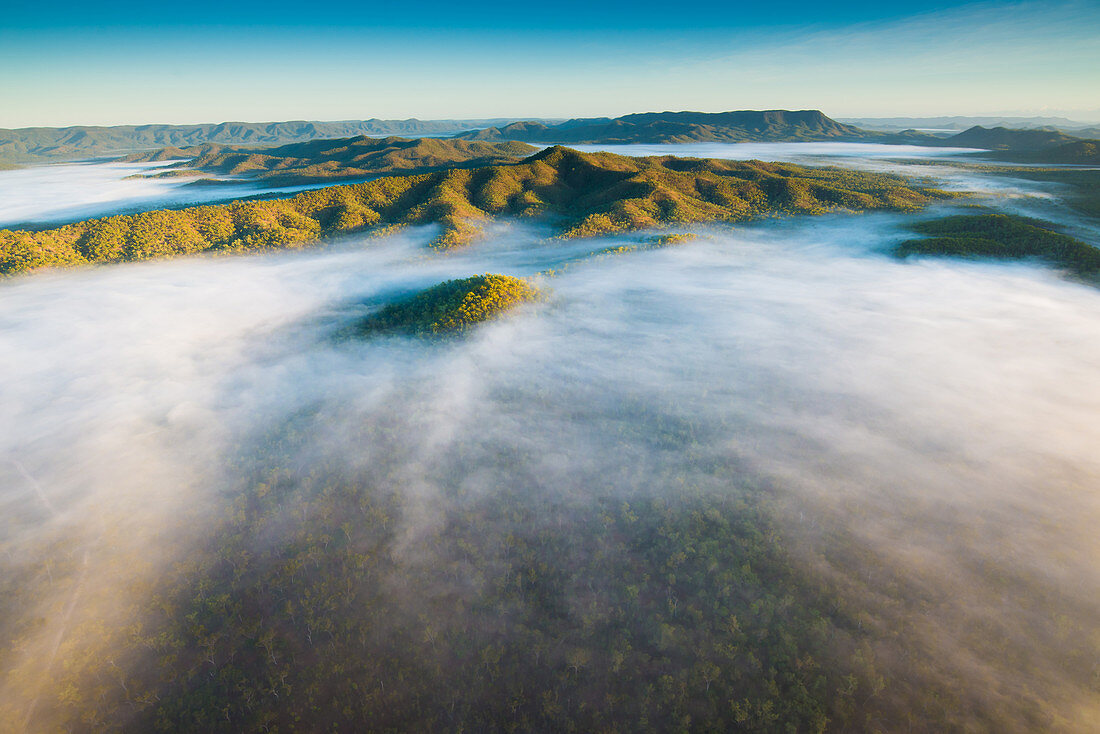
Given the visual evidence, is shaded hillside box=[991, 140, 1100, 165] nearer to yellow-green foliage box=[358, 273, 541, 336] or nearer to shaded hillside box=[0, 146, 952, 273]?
shaded hillside box=[0, 146, 952, 273]

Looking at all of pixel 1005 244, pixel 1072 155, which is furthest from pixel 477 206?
pixel 1072 155

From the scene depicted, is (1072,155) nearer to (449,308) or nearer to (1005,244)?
(1005,244)

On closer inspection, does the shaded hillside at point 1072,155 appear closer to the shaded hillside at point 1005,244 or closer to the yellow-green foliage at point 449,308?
the shaded hillside at point 1005,244

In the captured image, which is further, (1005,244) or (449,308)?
(1005,244)

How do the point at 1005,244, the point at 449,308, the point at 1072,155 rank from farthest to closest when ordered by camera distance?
the point at 1072,155 < the point at 1005,244 < the point at 449,308

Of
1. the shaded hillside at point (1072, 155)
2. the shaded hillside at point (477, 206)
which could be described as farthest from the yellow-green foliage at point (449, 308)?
the shaded hillside at point (1072, 155)

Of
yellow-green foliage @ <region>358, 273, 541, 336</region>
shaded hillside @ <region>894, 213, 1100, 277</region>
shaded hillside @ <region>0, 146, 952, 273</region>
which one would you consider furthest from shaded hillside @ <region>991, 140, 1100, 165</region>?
yellow-green foliage @ <region>358, 273, 541, 336</region>
